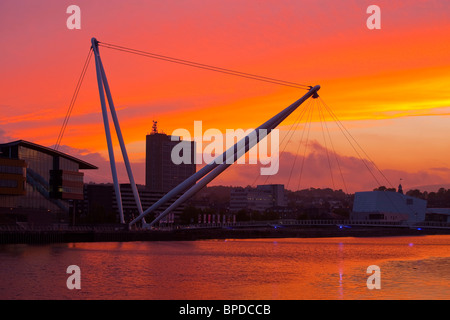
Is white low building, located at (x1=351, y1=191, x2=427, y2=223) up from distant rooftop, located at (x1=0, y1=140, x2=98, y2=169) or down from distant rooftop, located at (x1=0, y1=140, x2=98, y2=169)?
down

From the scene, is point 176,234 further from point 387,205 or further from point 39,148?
point 387,205

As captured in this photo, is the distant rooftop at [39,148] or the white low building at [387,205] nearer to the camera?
the distant rooftop at [39,148]

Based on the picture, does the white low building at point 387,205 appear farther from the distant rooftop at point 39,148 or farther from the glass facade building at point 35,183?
the glass facade building at point 35,183

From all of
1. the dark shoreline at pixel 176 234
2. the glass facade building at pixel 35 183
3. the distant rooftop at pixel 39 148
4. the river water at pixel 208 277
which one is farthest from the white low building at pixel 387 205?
the river water at pixel 208 277

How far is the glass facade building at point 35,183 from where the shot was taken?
248ft

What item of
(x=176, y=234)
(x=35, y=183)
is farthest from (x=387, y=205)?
(x=35, y=183)

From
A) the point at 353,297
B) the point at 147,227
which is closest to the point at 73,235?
the point at 147,227

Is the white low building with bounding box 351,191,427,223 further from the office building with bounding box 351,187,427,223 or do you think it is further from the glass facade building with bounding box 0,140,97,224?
the glass facade building with bounding box 0,140,97,224

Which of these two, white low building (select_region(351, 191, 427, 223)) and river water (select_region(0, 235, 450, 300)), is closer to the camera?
river water (select_region(0, 235, 450, 300))

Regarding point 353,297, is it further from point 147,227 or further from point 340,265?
point 147,227

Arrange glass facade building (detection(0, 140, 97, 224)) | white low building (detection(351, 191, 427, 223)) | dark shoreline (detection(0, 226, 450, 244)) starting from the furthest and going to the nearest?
1. white low building (detection(351, 191, 427, 223))
2. glass facade building (detection(0, 140, 97, 224))
3. dark shoreline (detection(0, 226, 450, 244))

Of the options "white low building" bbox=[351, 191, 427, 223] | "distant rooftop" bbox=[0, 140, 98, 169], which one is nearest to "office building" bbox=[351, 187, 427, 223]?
"white low building" bbox=[351, 191, 427, 223]

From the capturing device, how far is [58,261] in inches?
1833

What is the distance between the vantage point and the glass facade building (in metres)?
75.5
